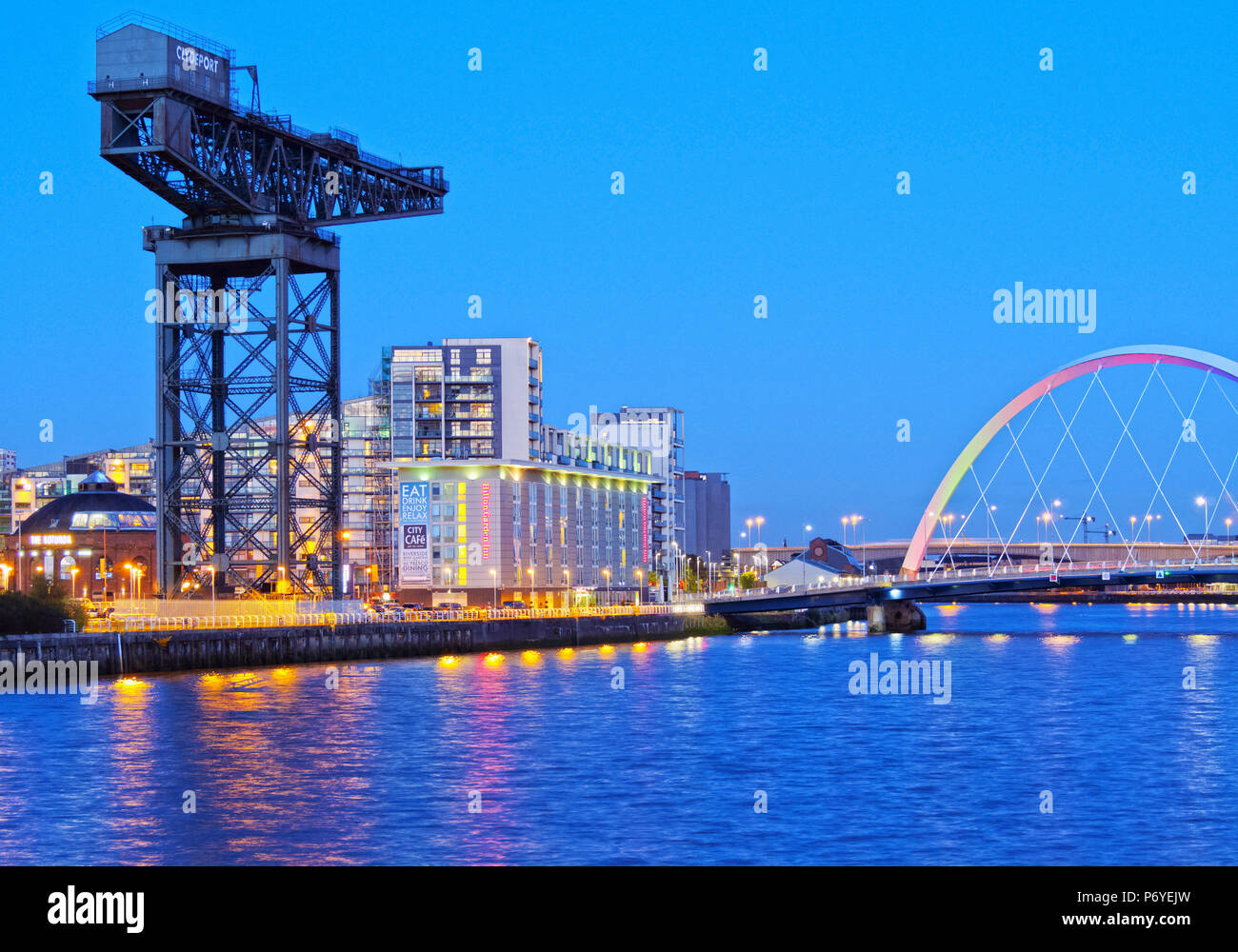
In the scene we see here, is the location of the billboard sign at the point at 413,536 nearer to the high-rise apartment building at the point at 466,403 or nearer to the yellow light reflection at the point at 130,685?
the high-rise apartment building at the point at 466,403

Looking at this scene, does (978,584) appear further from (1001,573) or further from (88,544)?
(88,544)

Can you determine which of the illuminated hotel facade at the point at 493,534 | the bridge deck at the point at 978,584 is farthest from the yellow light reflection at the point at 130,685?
the illuminated hotel facade at the point at 493,534

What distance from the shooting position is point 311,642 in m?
75.7

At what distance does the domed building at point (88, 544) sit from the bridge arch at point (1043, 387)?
187ft

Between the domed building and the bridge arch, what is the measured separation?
5696 cm

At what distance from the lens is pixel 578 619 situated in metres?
101

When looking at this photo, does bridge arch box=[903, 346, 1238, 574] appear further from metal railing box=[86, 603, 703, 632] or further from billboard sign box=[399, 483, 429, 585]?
billboard sign box=[399, 483, 429, 585]

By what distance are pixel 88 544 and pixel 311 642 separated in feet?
170

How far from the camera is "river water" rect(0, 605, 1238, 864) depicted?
26.2m

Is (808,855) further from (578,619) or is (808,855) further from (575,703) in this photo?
(578,619)

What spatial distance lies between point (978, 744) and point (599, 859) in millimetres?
18851
